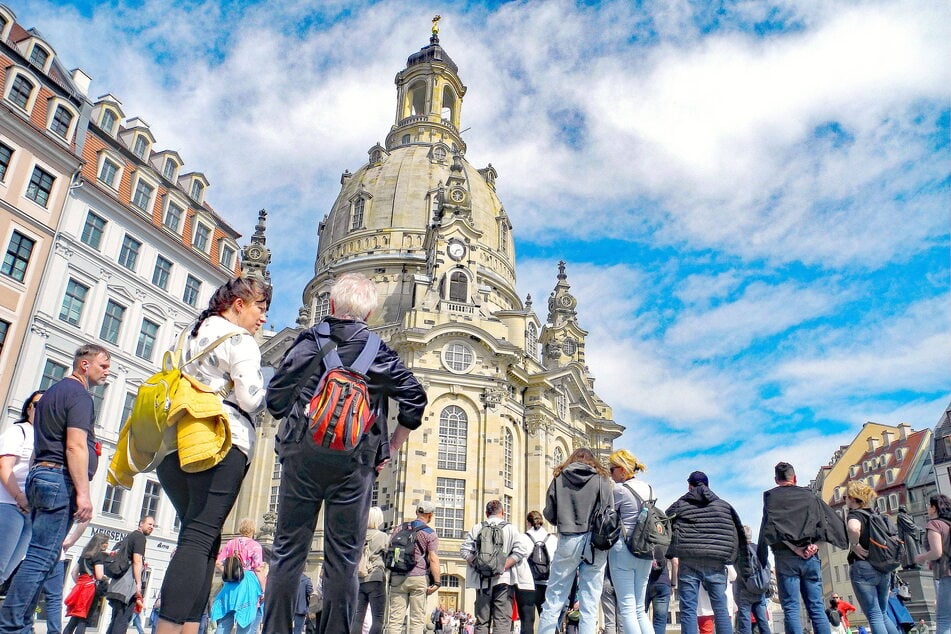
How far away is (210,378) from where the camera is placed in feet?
16.0

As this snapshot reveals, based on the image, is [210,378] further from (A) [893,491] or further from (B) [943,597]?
(A) [893,491]

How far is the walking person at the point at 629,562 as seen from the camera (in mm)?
7656

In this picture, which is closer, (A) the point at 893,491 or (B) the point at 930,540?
(B) the point at 930,540

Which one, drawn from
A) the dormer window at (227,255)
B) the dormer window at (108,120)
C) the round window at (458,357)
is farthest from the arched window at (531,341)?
the dormer window at (108,120)

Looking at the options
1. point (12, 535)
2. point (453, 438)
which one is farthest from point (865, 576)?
point (453, 438)

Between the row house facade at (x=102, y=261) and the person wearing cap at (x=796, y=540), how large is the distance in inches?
872

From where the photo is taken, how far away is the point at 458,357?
41.5m

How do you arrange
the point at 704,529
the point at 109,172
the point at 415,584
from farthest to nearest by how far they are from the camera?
the point at 109,172 → the point at 415,584 → the point at 704,529

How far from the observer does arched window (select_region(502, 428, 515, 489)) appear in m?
41.1

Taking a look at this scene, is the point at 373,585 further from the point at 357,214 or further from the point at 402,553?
the point at 357,214

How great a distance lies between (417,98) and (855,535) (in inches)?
2568

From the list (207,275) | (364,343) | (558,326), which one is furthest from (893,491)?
(364,343)

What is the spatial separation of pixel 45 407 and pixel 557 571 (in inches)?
223

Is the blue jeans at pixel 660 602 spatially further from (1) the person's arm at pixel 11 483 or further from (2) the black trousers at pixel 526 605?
(1) the person's arm at pixel 11 483
